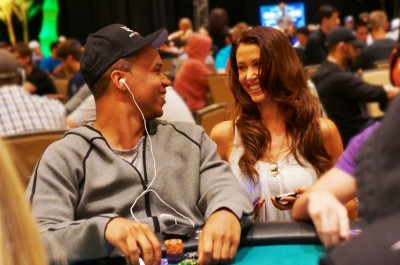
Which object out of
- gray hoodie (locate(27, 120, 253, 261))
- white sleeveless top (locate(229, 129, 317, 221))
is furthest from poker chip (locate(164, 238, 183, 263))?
white sleeveless top (locate(229, 129, 317, 221))

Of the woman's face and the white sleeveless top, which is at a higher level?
the woman's face

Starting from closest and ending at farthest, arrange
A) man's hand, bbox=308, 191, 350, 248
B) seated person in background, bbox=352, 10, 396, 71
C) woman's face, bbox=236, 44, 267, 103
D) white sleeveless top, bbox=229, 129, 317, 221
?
man's hand, bbox=308, 191, 350, 248, white sleeveless top, bbox=229, 129, 317, 221, woman's face, bbox=236, 44, 267, 103, seated person in background, bbox=352, 10, 396, 71

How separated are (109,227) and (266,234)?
40 centimetres

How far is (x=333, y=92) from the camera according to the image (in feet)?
16.6

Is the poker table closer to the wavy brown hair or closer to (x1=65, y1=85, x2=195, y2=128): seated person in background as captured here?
the wavy brown hair

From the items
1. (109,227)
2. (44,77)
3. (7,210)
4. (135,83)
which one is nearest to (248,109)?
(135,83)

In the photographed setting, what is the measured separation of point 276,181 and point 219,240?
2.77 feet

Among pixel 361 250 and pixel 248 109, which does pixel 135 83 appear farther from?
pixel 361 250

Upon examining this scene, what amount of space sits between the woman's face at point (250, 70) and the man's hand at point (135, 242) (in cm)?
105

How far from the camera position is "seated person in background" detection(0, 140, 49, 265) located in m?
0.88

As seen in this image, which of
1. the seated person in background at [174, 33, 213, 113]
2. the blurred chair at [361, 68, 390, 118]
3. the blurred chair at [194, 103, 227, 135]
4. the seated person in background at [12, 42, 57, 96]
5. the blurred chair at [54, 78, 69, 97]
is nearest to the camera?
the blurred chair at [194, 103, 227, 135]

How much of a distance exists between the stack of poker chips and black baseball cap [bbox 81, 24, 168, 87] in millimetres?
666

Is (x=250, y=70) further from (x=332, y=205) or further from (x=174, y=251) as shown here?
(x=332, y=205)

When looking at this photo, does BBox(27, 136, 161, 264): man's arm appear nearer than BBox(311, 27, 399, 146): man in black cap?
Yes
